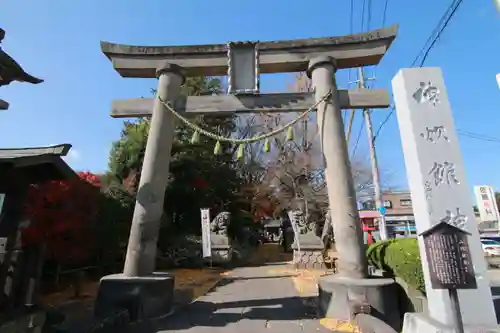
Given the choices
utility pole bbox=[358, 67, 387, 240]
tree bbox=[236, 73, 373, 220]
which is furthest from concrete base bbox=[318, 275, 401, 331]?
tree bbox=[236, 73, 373, 220]

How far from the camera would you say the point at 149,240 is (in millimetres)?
6184

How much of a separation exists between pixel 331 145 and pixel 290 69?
2.51m

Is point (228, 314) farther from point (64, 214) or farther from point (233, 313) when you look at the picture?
point (64, 214)

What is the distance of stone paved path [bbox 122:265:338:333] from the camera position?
5.06 meters

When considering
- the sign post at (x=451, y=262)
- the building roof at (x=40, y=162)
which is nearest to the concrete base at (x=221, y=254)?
the building roof at (x=40, y=162)

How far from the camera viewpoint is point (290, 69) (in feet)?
25.0

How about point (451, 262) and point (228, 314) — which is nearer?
point (451, 262)

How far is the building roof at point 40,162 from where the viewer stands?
450 cm

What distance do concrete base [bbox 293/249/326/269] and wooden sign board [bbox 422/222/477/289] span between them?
36.0 ft

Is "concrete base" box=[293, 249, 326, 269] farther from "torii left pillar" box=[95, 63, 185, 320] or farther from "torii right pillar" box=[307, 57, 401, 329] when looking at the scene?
"torii left pillar" box=[95, 63, 185, 320]

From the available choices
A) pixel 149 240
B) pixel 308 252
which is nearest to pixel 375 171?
pixel 308 252

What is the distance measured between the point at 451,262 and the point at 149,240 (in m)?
5.33

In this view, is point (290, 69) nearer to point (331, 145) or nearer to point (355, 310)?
point (331, 145)

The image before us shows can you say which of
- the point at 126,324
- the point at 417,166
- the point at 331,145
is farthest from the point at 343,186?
the point at 126,324
